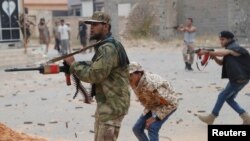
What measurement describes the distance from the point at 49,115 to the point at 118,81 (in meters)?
4.38

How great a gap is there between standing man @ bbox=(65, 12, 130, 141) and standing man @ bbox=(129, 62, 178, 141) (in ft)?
3.17

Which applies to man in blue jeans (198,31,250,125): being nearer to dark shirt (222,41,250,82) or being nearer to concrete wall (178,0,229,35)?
dark shirt (222,41,250,82)

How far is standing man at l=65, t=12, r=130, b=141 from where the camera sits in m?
3.71

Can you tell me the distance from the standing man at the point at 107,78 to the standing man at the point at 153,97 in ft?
3.17

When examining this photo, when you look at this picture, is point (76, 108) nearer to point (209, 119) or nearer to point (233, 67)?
point (209, 119)

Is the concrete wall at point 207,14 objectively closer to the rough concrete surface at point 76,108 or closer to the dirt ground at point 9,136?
the rough concrete surface at point 76,108

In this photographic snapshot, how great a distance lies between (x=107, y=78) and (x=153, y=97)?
1.27 m

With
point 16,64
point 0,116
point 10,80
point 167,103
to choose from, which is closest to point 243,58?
point 167,103

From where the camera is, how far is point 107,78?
3.81m

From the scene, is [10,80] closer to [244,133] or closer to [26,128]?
[26,128]

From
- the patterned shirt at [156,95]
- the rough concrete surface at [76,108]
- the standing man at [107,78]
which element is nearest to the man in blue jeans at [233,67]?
the rough concrete surface at [76,108]

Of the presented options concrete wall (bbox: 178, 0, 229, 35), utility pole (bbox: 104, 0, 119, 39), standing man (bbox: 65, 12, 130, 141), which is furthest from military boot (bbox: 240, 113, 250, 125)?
utility pole (bbox: 104, 0, 119, 39)

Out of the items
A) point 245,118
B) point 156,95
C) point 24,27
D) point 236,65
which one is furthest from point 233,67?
point 24,27

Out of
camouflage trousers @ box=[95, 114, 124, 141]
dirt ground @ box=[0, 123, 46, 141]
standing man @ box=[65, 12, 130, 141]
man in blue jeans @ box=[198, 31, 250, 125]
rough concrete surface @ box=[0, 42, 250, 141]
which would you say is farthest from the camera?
rough concrete surface @ box=[0, 42, 250, 141]
